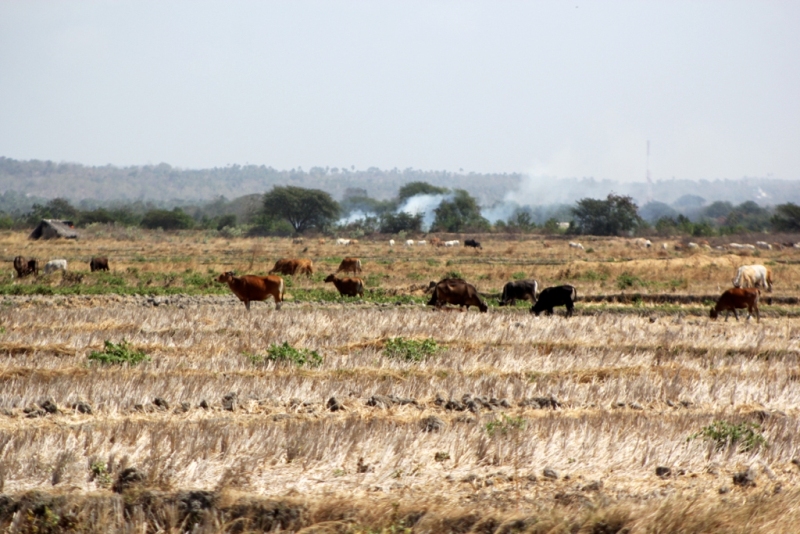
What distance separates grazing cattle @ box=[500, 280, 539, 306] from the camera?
2400 cm

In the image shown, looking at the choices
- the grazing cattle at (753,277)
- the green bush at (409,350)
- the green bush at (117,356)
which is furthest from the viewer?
the grazing cattle at (753,277)

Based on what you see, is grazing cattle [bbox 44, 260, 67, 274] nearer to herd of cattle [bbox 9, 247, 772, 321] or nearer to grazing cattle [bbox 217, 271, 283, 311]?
herd of cattle [bbox 9, 247, 772, 321]

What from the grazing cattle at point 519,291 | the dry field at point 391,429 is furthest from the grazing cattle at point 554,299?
the dry field at point 391,429

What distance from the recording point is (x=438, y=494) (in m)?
7.16

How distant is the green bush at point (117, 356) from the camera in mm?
12273

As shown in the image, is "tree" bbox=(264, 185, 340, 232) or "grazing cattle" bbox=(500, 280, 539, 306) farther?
"tree" bbox=(264, 185, 340, 232)

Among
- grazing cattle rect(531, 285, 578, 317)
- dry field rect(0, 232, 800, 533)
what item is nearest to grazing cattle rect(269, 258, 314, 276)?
grazing cattle rect(531, 285, 578, 317)

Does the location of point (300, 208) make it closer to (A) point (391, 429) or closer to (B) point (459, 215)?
(B) point (459, 215)

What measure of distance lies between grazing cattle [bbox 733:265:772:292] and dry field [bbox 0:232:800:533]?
369 inches

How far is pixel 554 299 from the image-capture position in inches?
861

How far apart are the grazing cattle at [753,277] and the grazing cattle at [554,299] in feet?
23.4

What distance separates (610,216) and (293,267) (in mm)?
51439

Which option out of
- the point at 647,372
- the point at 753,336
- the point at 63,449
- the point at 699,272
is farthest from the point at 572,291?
the point at 63,449

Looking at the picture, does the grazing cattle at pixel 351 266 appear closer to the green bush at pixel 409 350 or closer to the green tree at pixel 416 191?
the green bush at pixel 409 350
